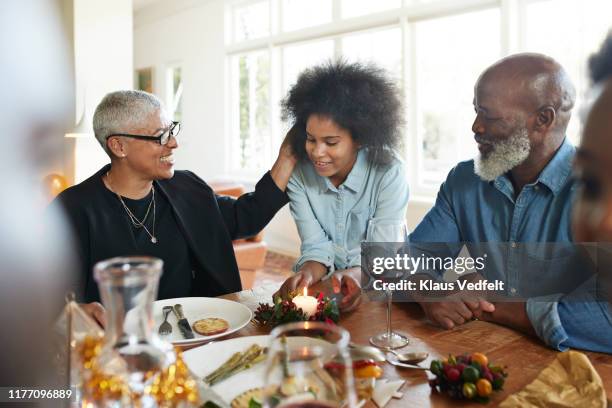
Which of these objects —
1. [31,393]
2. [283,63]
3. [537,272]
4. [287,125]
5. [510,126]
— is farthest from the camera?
[283,63]

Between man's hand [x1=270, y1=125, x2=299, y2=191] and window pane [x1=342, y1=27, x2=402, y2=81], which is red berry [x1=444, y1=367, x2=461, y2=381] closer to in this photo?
man's hand [x1=270, y1=125, x2=299, y2=191]

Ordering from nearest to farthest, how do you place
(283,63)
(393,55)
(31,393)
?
(31,393)
(393,55)
(283,63)

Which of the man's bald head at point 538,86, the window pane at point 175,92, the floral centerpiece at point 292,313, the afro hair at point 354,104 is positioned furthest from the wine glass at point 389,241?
the window pane at point 175,92

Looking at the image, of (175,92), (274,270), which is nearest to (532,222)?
(274,270)

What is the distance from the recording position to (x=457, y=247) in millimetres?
1949

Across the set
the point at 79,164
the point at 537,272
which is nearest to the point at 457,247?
the point at 537,272

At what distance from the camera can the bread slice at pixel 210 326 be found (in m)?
1.27

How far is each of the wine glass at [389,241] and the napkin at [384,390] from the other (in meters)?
0.23

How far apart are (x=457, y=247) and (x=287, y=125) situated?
92 cm

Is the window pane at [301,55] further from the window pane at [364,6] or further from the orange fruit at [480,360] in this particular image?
the orange fruit at [480,360]

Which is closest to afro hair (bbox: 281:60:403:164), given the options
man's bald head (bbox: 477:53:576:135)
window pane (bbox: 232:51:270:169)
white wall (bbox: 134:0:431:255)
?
man's bald head (bbox: 477:53:576:135)

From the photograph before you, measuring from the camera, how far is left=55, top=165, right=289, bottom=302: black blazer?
200 centimetres

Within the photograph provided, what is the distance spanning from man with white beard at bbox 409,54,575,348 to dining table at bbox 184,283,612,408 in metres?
0.36

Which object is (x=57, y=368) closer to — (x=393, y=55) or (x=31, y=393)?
(x=31, y=393)
